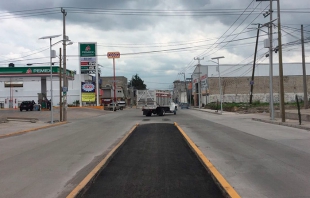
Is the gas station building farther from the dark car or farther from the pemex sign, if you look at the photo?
the dark car

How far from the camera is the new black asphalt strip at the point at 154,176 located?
6844 millimetres

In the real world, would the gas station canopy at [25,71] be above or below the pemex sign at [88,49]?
below

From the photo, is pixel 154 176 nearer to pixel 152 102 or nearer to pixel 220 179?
pixel 220 179

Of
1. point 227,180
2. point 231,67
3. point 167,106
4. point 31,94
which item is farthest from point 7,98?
point 227,180

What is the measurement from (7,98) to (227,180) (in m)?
73.6

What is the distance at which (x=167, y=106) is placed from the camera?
44250 mm

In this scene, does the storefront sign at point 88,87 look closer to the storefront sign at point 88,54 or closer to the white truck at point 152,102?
the storefront sign at point 88,54

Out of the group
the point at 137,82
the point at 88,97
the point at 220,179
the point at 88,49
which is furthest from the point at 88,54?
the point at 137,82

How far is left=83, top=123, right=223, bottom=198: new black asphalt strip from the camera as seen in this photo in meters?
6.84

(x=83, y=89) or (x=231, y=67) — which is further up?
(x=231, y=67)

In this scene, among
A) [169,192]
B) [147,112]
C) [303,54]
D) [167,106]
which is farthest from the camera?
[167,106]

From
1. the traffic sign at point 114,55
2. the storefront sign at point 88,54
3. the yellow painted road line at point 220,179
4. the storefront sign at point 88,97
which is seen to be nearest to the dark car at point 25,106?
the storefront sign at point 88,97

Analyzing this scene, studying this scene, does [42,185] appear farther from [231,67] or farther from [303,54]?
[231,67]

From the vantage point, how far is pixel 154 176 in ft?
27.2
